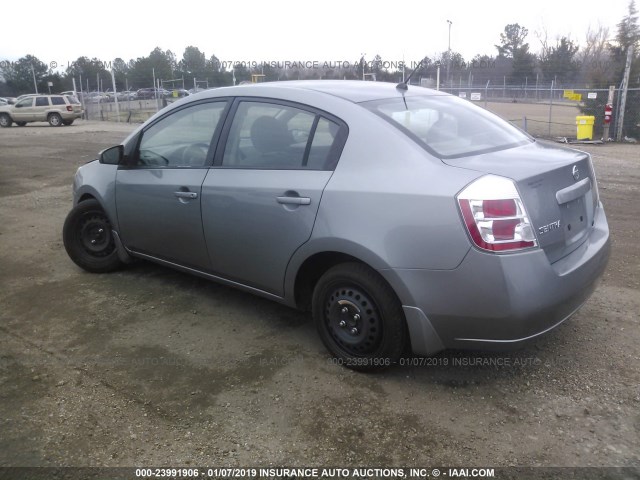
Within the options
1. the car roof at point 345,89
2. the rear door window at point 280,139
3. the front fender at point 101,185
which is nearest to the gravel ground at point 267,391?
the front fender at point 101,185

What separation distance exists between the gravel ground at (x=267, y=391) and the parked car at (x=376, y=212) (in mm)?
333

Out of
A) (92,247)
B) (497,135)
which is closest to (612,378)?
(497,135)

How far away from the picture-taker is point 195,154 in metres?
4.03

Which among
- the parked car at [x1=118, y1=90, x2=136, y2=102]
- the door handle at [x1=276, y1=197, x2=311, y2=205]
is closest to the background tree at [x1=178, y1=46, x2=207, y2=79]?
the parked car at [x1=118, y1=90, x2=136, y2=102]

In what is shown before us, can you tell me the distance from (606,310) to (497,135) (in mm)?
1582

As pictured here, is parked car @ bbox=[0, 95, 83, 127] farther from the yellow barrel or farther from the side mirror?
the side mirror

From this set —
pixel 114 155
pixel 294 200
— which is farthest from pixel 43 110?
pixel 294 200

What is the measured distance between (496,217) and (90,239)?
379cm

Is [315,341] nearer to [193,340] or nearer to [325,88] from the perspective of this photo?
[193,340]

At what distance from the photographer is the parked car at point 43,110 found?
27.9 metres

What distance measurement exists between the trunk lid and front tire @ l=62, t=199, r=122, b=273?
3.35 m

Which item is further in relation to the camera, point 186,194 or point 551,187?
point 186,194

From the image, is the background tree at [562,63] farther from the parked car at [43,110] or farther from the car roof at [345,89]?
the car roof at [345,89]

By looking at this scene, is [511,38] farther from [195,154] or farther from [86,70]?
[195,154]
